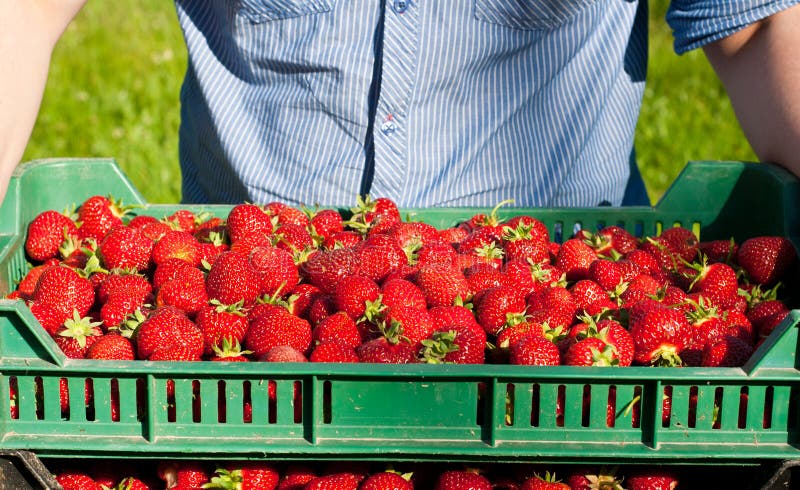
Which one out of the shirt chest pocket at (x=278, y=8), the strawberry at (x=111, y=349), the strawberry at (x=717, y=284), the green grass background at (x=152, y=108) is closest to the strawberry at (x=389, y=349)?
the strawberry at (x=111, y=349)

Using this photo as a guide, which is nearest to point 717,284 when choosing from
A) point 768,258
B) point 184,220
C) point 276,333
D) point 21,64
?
point 768,258

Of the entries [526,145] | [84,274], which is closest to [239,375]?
[84,274]

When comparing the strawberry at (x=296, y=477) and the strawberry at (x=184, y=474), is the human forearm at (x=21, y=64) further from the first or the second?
the strawberry at (x=296, y=477)

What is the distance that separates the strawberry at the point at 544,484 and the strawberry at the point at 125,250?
33.3 inches

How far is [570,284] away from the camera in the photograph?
1.93m

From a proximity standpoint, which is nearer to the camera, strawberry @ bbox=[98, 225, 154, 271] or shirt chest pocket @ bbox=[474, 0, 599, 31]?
strawberry @ bbox=[98, 225, 154, 271]

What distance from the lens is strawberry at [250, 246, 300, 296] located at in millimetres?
1794

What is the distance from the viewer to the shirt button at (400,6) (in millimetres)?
2119

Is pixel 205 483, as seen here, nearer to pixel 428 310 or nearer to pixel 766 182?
pixel 428 310

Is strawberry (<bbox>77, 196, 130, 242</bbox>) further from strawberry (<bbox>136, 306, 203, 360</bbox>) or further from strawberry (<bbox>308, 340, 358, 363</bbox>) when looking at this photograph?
strawberry (<bbox>308, 340, 358, 363</bbox>)

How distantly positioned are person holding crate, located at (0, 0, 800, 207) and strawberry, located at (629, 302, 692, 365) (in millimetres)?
585

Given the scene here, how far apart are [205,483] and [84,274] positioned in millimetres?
578

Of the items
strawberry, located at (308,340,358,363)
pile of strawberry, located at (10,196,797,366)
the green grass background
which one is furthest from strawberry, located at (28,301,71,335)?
the green grass background

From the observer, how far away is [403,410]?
4.52 feet
